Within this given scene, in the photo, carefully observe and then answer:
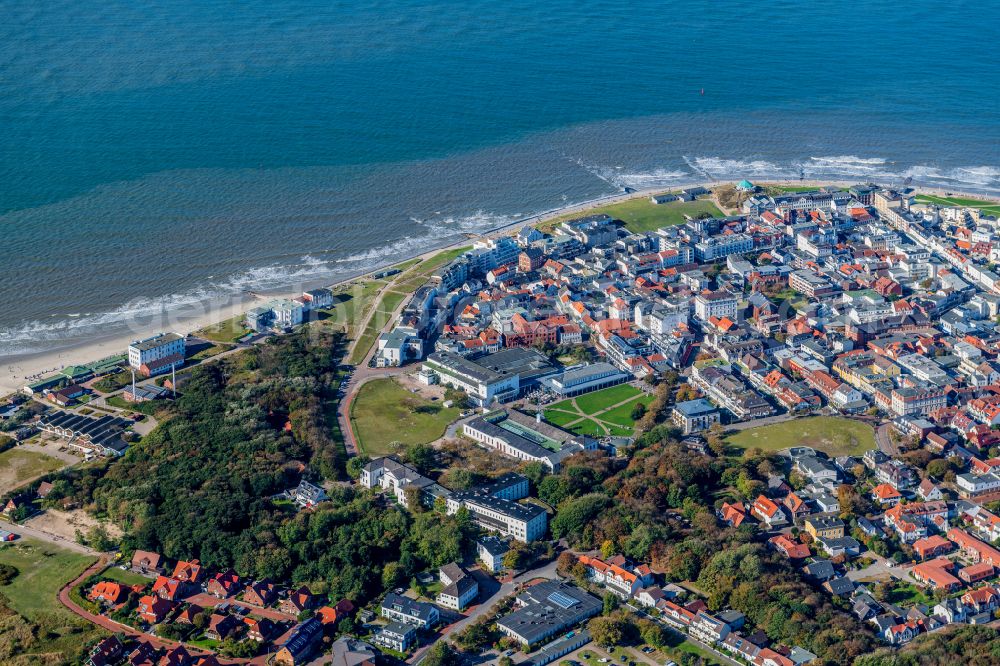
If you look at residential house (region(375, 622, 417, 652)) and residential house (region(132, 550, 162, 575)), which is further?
residential house (region(132, 550, 162, 575))

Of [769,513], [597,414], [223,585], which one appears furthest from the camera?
[597,414]

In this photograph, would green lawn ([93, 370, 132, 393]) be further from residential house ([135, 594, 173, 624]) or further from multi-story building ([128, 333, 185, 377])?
residential house ([135, 594, 173, 624])

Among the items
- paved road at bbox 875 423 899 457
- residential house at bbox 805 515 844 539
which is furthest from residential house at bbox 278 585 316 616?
paved road at bbox 875 423 899 457

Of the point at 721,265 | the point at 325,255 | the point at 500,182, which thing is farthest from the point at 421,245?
the point at 721,265

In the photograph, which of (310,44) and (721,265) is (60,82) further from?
(721,265)

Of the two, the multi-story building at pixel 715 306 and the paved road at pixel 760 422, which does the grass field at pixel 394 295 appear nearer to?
the multi-story building at pixel 715 306

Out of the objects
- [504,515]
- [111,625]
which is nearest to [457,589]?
[504,515]

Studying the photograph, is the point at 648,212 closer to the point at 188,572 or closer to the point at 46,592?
the point at 188,572

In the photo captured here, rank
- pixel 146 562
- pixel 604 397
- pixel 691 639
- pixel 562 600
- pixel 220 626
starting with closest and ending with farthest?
1. pixel 691 639
2. pixel 220 626
3. pixel 562 600
4. pixel 146 562
5. pixel 604 397
